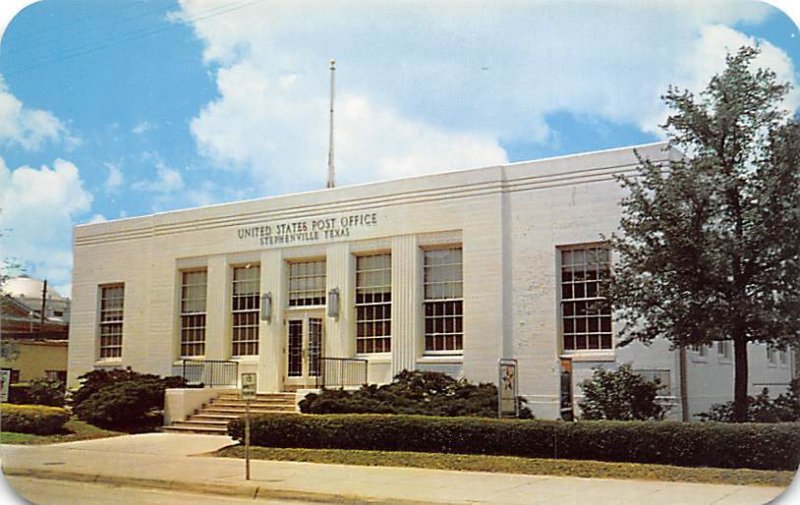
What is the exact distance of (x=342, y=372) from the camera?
18109 millimetres

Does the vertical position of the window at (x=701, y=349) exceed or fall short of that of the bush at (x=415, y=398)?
it exceeds it

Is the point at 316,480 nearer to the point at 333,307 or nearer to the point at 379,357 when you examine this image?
the point at 379,357

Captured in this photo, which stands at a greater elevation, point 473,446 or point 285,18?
point 285,18

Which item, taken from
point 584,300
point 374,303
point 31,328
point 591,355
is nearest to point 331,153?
→ point 374,303

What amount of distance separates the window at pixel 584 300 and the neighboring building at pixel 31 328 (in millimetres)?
9039

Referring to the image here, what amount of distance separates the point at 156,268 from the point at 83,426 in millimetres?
3145

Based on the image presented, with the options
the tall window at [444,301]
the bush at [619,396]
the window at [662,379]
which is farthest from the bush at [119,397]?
the window at [662,379]

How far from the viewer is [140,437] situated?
18.6 m

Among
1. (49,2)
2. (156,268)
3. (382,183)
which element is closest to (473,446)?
(382,183)

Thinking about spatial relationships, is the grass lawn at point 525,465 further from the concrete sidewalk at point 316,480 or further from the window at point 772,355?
the window at point 772,355

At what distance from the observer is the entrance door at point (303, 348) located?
59.9ft

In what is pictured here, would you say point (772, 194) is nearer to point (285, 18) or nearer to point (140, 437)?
point (285, 18)

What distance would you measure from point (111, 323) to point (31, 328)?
59.2 inches

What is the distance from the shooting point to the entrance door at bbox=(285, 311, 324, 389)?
719 inches
